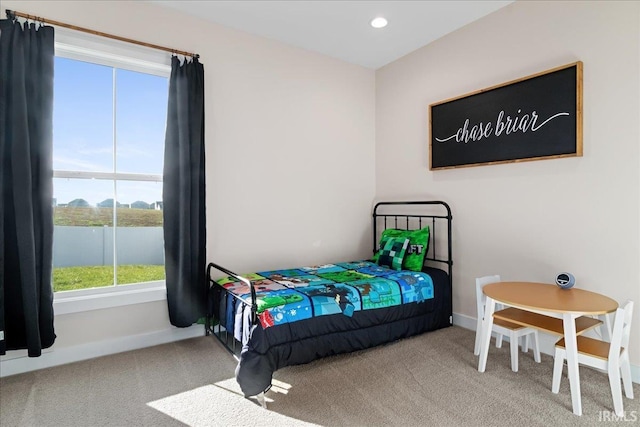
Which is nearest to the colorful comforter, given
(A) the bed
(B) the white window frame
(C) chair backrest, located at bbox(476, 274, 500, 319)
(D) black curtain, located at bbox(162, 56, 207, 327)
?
(A) the bed

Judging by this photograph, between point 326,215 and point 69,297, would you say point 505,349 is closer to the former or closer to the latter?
point 326,215

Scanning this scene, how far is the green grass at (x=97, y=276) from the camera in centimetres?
263

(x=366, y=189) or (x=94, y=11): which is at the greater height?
(x=94, y=11)

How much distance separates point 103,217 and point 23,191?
58cm

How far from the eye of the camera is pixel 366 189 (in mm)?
4152

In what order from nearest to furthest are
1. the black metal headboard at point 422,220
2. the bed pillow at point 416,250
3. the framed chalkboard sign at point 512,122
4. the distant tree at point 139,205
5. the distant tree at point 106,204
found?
1. the framed chalkboard sign at point 512,122
2. the distant tree at point 106,204
3. the distant tree at point 139,205
4. the bed pillow at point 416,250
5. the black metal headboard at point 422,220

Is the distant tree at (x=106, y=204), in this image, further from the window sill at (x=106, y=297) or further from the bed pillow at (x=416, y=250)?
the bed pillow at (x=416, y=250)

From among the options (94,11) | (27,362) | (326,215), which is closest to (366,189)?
(326,215)

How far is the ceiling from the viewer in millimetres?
2827

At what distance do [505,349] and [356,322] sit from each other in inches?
48.0

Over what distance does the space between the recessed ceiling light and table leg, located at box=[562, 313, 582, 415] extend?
8.59ft

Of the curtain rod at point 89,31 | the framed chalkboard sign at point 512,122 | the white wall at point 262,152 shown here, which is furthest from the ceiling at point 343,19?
the framed chalkboard sign at point 512,122

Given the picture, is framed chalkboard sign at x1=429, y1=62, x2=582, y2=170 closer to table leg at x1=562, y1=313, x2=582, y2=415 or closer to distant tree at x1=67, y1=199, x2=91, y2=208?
table leg at x1=562, y1=313, x2=582, y2=415

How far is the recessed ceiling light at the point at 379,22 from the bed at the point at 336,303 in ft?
5.52
